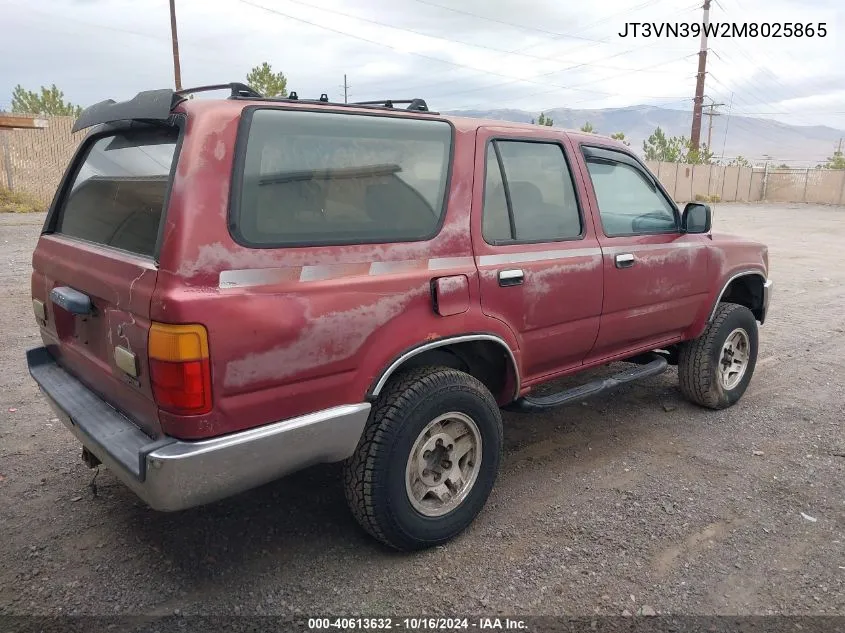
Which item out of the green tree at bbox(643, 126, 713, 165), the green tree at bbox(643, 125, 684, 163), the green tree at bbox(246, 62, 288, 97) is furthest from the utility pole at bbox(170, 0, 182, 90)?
the green tree at bbox(643, 125, 684, 163)

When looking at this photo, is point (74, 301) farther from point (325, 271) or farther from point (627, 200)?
point (627, 200)

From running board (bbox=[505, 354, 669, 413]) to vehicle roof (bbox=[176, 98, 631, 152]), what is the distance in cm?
141

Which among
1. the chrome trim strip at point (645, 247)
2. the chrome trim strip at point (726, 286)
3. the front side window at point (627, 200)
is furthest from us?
the chrome trim strip at point (726, 286)

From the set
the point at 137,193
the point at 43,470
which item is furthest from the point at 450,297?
the point at 43,470

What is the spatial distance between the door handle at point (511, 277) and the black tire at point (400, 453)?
49 cm

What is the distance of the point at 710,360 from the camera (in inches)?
176

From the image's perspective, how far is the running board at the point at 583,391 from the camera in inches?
136

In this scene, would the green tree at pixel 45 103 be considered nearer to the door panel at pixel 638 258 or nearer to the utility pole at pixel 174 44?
the utility pole at pixel 174 44

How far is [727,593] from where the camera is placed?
2.65 metres

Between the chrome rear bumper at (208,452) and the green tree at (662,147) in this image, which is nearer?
the chrome rear bumper at (208,452)

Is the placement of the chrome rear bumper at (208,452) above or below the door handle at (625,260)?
below

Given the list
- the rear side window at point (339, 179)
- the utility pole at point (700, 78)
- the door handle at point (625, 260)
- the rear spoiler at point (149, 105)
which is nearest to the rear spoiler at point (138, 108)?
the rear spoiler at point (149, 105)

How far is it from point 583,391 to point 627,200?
1.23 m

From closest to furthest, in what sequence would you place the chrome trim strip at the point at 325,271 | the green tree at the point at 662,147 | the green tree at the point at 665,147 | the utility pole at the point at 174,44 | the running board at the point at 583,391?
the chrome trim strip at the point at 325,271, the running board at the point at 583,391, the utility pole at the point at 174,44, the green tree at the point at 665,147, the green tree at the point at 662,147
